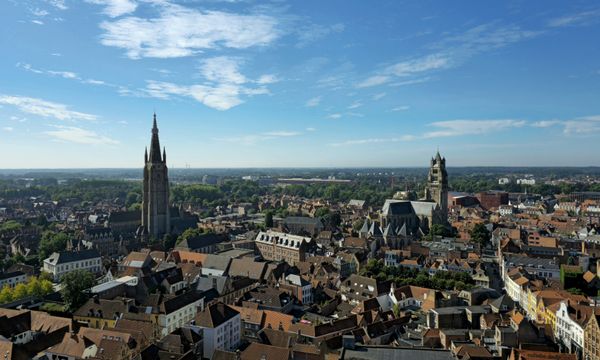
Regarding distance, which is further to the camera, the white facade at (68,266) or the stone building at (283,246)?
the stone building at (283,246)

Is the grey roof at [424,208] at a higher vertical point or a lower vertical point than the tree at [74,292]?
higher

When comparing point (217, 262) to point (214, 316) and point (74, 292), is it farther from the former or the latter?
point (214, 316)

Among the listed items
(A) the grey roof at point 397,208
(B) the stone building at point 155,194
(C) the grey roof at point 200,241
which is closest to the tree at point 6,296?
(C) the grey roof at point 200,241

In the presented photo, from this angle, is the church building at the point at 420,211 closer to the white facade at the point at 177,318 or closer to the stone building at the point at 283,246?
the stone building at the point at 283,246

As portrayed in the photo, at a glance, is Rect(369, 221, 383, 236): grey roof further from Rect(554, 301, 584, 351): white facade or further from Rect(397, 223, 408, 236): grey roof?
A: Rect(554, 301, 584, 351): white facade

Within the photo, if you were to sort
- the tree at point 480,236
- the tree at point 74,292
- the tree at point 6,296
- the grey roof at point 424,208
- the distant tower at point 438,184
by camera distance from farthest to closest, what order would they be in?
the distant tower at point 438,184 → the grey roof at point 424,208 → the tree at point 480,236 → the tree at point 6,296 → the tree at point 74,292

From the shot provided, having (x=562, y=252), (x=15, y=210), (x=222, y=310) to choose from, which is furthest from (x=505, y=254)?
(x=15, y=210)
